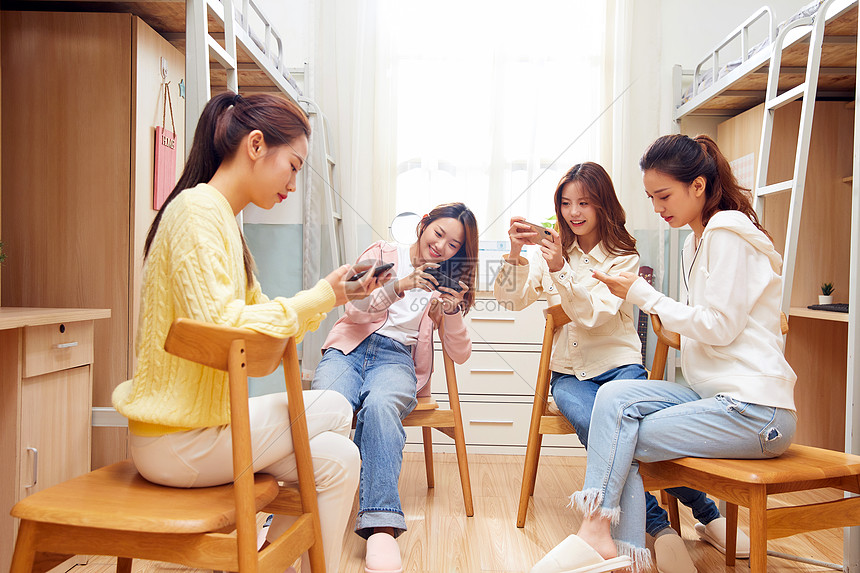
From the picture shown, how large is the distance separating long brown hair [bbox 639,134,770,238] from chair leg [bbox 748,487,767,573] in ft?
1.75

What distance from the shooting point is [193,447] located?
85 centimetres

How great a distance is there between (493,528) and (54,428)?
1.07 m

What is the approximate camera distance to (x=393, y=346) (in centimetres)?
160

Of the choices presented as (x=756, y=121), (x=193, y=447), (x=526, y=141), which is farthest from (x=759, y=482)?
(x=756, y=121)

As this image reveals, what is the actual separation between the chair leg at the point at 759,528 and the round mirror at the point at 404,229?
0.72 m

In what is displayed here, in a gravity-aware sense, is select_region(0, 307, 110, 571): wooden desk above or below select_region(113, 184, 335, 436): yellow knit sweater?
below

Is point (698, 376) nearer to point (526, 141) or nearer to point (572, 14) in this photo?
point (526, 141)

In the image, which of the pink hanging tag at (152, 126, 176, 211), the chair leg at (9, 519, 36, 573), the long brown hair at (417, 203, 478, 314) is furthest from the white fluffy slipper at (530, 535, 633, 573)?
the pink hanging tag at (152, 126, 176, 211)

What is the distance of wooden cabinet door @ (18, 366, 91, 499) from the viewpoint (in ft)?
4.07

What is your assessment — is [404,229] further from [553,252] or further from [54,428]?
[54,428]

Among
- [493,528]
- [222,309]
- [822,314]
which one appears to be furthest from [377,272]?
[822,314]

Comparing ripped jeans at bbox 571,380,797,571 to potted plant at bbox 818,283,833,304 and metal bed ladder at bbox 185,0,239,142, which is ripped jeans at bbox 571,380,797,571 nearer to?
metal bed ladder at bbox 185,0,239,142

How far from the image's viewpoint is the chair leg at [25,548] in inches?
30.4

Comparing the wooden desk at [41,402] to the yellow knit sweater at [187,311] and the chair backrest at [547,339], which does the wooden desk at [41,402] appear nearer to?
the yellow knit sweater at [187,311]
